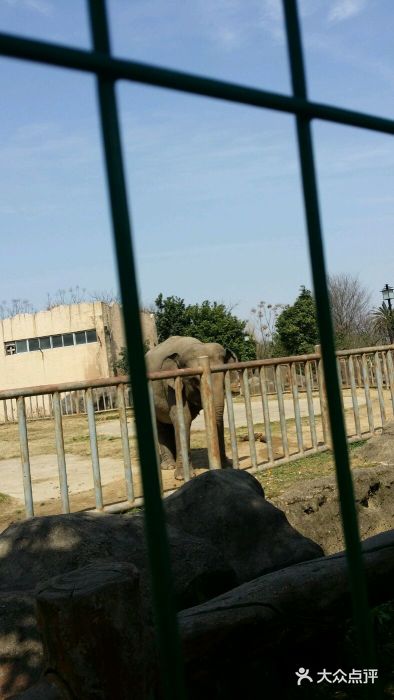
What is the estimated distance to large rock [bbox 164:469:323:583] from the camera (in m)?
3.57

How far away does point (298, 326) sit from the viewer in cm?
3228

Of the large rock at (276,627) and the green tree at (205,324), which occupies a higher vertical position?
the green tree at (205,324)

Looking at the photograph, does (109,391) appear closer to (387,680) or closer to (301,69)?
(387,680)

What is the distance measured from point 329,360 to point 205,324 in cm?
3237

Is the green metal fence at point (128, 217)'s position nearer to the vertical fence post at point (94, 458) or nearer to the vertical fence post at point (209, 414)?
the vertical fence post at point (94, 458)

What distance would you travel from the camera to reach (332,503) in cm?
448

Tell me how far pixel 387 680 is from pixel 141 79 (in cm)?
251

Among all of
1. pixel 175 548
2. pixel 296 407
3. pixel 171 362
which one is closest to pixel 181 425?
pixel 296 407

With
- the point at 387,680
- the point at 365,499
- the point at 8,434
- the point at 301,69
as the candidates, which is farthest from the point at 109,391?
the point at 301,69

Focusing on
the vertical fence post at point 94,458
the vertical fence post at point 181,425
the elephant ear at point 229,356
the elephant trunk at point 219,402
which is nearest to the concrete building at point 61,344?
the elephant ear at point 229,356

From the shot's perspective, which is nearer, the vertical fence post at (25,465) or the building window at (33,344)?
the vertical fence post at (25,465)

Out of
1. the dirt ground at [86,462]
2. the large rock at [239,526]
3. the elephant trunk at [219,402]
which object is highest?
the elephant trunk at [219,402]

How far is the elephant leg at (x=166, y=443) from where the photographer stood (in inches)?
418

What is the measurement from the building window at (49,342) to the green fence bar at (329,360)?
33.6 metres
